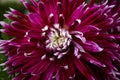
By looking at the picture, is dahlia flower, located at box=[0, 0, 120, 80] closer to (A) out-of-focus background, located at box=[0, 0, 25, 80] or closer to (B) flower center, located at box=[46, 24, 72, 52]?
(B) flower center, located at box=[46, 24, 72, 52]

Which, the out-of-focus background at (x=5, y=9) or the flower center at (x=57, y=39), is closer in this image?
the flower center at (x=57, y=39)

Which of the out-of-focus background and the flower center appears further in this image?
the out-of-focus background

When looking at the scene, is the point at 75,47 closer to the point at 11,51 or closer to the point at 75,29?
the point at 75,29

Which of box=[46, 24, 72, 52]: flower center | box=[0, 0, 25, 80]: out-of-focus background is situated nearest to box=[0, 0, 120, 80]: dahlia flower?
box=[46, 24, 72, 52]: flower center

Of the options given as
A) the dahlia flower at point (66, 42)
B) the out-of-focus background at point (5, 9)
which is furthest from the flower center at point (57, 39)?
the out-of-focus background at point (5, 9)

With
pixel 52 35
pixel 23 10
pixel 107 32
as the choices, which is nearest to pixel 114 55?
pixel 107 32

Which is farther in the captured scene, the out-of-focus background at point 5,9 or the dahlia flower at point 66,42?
the out-of-focus background at point 5,9

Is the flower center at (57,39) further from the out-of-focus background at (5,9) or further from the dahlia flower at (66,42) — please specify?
the out-of-focus background at (5,9)
